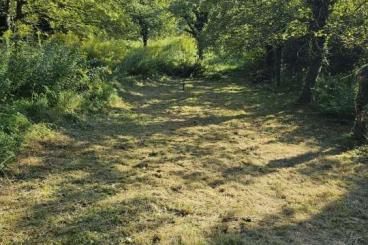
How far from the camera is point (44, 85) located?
8398 millimetres

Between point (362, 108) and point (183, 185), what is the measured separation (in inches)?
192

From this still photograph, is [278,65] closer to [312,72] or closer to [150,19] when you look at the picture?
[312,72]

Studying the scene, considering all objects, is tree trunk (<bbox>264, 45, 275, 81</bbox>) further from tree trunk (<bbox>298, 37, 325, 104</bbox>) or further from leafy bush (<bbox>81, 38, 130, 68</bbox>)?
leafy bush (<bbox>81, 38, 130, 68</bbox>)

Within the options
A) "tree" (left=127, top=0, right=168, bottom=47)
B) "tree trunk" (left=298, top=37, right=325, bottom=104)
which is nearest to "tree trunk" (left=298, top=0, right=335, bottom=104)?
"tree trunk" (left=298, top=37, right=325, bottom=104)

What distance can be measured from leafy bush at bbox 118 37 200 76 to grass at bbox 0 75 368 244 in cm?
675

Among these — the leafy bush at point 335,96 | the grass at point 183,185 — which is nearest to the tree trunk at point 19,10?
the grass at point 183,185

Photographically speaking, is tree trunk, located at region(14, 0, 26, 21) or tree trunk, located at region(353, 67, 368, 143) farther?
tree trunk, located at region(14, 0, 26, 21)

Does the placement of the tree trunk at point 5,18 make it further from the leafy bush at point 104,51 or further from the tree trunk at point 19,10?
the leafy bush at point 104,51

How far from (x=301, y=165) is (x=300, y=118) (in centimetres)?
408

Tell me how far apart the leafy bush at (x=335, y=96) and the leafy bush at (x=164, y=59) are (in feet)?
22.2

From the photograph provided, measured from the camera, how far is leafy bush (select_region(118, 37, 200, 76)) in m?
16.9

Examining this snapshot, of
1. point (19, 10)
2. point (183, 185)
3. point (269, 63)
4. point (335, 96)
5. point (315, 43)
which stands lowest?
point (183, 185)

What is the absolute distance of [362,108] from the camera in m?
9.08

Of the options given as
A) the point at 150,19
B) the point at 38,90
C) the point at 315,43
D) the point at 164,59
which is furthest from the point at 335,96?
the point at 150,19
